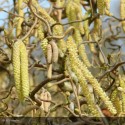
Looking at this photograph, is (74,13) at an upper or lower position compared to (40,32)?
upper

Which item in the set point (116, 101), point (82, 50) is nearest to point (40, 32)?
point (82, 50)

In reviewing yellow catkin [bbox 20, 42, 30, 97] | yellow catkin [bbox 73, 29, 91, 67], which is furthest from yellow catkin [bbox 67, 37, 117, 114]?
yellow catkin [bbox 73, 29, 91, 67]

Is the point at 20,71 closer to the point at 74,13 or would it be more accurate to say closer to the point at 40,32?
the point at 40,32

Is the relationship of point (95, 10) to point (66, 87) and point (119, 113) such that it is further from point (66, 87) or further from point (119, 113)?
point (119, 113)

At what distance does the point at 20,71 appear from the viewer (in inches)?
41.6

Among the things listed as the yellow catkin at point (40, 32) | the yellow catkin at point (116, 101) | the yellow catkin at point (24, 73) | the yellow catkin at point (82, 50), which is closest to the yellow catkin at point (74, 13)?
the yellow catkin at point (82, 50)

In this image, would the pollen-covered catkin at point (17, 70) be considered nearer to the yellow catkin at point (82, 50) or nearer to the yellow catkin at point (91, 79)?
the yellow catkin at point (91, 79)

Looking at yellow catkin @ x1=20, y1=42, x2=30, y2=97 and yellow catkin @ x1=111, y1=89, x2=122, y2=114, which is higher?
yellow catkin @ x1=20, y1=42, x2=30, y2=97

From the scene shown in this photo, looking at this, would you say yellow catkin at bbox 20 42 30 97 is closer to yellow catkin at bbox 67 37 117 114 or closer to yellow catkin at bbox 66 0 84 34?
yellow catkin at bbox 67 37 117 114

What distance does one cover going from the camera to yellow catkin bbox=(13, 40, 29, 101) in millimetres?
1038

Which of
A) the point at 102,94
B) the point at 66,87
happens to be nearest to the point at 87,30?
the point at 66,87

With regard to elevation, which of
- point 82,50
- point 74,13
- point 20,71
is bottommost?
point 20,71

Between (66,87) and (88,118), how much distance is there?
0.42 m

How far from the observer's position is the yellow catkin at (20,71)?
1038mm
